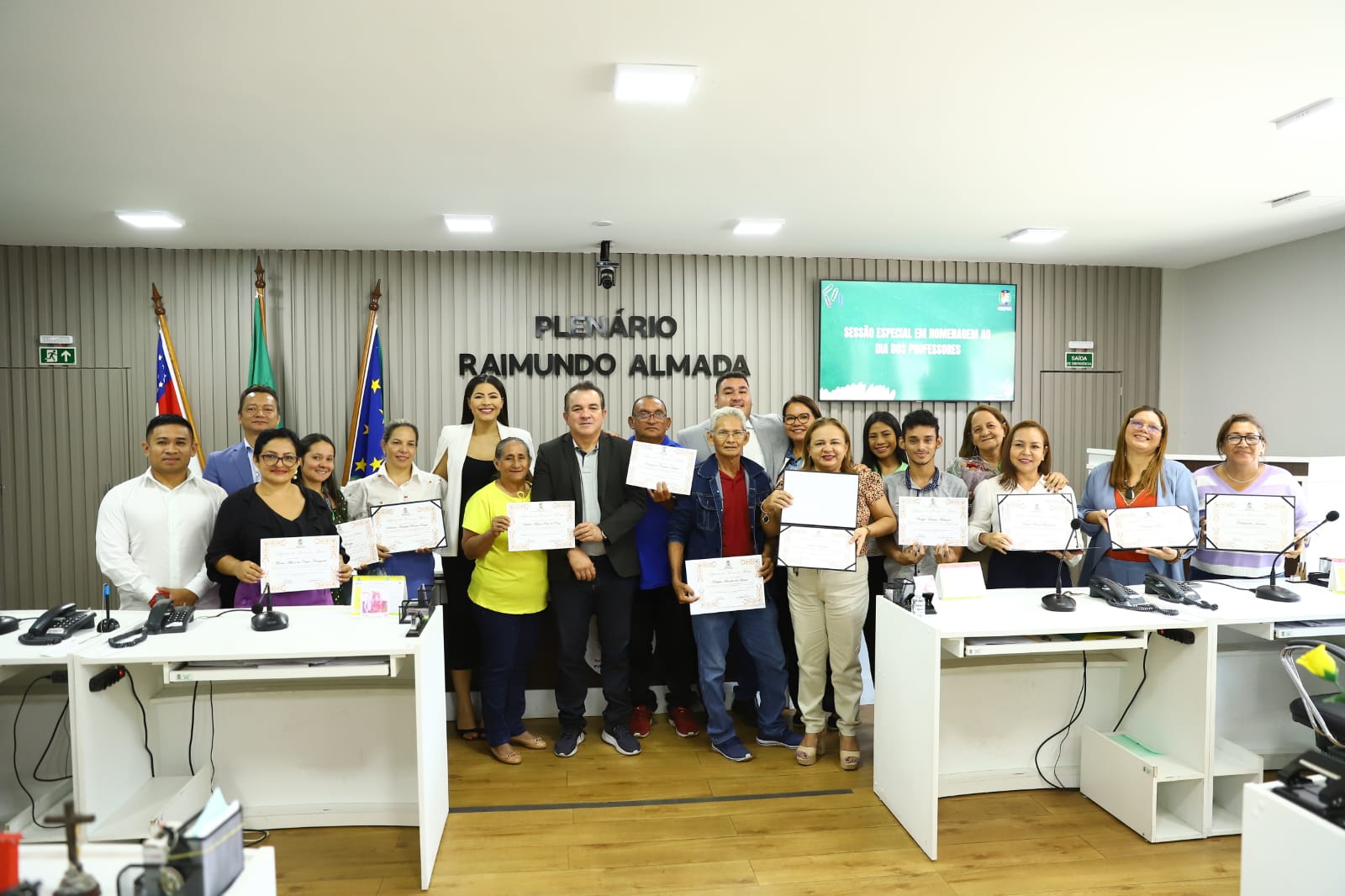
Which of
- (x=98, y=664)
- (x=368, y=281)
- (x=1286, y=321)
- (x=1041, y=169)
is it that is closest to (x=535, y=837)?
(x=98, y=664)

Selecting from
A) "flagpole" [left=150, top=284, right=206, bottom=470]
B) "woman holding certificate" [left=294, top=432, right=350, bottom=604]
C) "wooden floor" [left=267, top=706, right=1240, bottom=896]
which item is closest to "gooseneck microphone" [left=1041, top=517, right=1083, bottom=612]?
"wooden floor" [left=267, top=706, right=1240, bottom=896]

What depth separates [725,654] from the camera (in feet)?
11.6

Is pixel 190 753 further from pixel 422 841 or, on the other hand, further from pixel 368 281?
pixel 368 281

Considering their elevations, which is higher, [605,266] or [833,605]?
[605,266]

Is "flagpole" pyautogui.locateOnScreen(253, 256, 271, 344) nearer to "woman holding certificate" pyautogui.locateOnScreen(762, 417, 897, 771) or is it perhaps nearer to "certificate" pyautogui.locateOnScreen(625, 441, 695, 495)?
"certificate" pyautogui.locateOnScreen(625, 441, 695, 495)

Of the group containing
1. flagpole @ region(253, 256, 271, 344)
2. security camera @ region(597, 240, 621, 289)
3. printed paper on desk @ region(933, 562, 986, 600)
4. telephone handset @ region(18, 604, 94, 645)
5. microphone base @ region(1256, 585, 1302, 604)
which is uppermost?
security camera @ region(597, 240, 621, 289)

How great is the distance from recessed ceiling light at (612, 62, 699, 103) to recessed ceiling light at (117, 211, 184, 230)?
3346 millimetres

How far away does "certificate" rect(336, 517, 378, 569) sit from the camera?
10.1 ft

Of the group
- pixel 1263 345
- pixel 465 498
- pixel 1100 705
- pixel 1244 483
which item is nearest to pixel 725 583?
pixel 465 498

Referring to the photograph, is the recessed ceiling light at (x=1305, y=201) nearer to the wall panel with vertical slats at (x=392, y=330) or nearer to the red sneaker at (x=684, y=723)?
the wall panel with vertical slats at (x=392, y=330)

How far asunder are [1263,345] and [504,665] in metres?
6.08

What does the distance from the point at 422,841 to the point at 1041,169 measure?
412 cm

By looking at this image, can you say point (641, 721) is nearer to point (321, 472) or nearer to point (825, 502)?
point (825, 502)

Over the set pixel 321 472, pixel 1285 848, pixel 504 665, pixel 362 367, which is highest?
pixel 362 367
